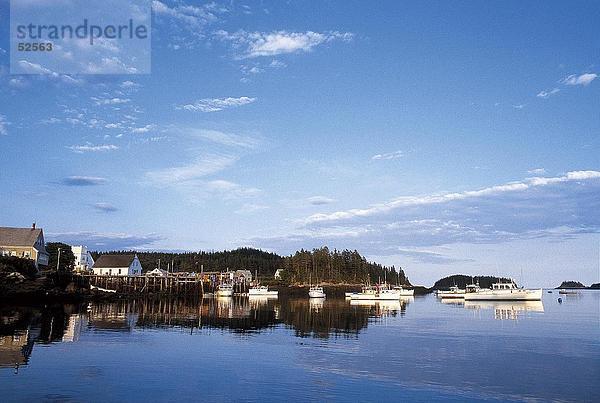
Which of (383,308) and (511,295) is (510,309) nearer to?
(383,308)

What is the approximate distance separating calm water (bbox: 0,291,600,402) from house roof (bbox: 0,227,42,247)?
4561cm

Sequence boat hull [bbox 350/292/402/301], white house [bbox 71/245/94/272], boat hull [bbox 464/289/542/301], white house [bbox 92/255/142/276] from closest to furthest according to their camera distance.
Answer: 1. boat hull [bbox 464/289/542/301]
2. boat hull [bbox 350/292/402/301]
3. white house [bbox 92/255/142/276]
4. white house [bbox 71/245/94/272]

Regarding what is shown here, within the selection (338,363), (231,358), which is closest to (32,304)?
(231,358)

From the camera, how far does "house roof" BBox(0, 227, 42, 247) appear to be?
287 feet

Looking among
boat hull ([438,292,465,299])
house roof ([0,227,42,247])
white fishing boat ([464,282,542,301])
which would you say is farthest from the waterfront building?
boat hull ([438,292,465,299])

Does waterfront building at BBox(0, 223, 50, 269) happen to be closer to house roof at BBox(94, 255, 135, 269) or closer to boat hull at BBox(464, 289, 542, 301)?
house roof at BBox(94, 255, 135, 269)

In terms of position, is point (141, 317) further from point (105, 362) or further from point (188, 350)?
point (105, 362)

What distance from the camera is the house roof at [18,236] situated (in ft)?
287

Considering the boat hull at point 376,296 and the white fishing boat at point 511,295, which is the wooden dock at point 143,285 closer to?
the boat hull at point 376,296

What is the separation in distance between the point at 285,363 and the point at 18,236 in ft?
255

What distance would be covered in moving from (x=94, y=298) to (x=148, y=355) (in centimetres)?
6028

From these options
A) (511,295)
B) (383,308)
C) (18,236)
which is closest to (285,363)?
(383,308)

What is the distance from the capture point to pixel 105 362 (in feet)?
90.9

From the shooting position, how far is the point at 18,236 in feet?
292
